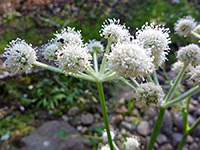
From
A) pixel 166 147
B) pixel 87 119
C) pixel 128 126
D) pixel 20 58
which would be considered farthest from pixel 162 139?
pixel 20 58

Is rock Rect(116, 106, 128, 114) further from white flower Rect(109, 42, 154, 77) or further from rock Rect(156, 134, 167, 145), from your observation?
white flower Rect(109, 42, 154, 77)

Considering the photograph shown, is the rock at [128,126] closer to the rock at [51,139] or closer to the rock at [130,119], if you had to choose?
the rock at [130,119]

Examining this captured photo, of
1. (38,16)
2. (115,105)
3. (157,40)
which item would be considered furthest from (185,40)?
(38,16)

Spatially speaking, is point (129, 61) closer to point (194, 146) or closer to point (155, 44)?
point (155, 44)

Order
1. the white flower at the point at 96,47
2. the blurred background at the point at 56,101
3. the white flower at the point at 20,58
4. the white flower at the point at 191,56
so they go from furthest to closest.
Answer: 1. the blurred background at the point at 56,101
2. the white flower at the point at 96,47
3. the white flower at the point at 191,56
4. the white flower at the point at 20,58

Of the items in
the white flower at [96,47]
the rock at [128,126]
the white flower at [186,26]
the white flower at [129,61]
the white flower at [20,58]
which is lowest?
the rock at [128,126]

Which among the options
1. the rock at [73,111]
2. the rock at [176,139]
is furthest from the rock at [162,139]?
the rock at [73,111]

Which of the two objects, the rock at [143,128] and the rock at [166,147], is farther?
the rock at [143,128]

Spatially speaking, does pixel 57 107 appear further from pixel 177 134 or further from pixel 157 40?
pixel 157 40
